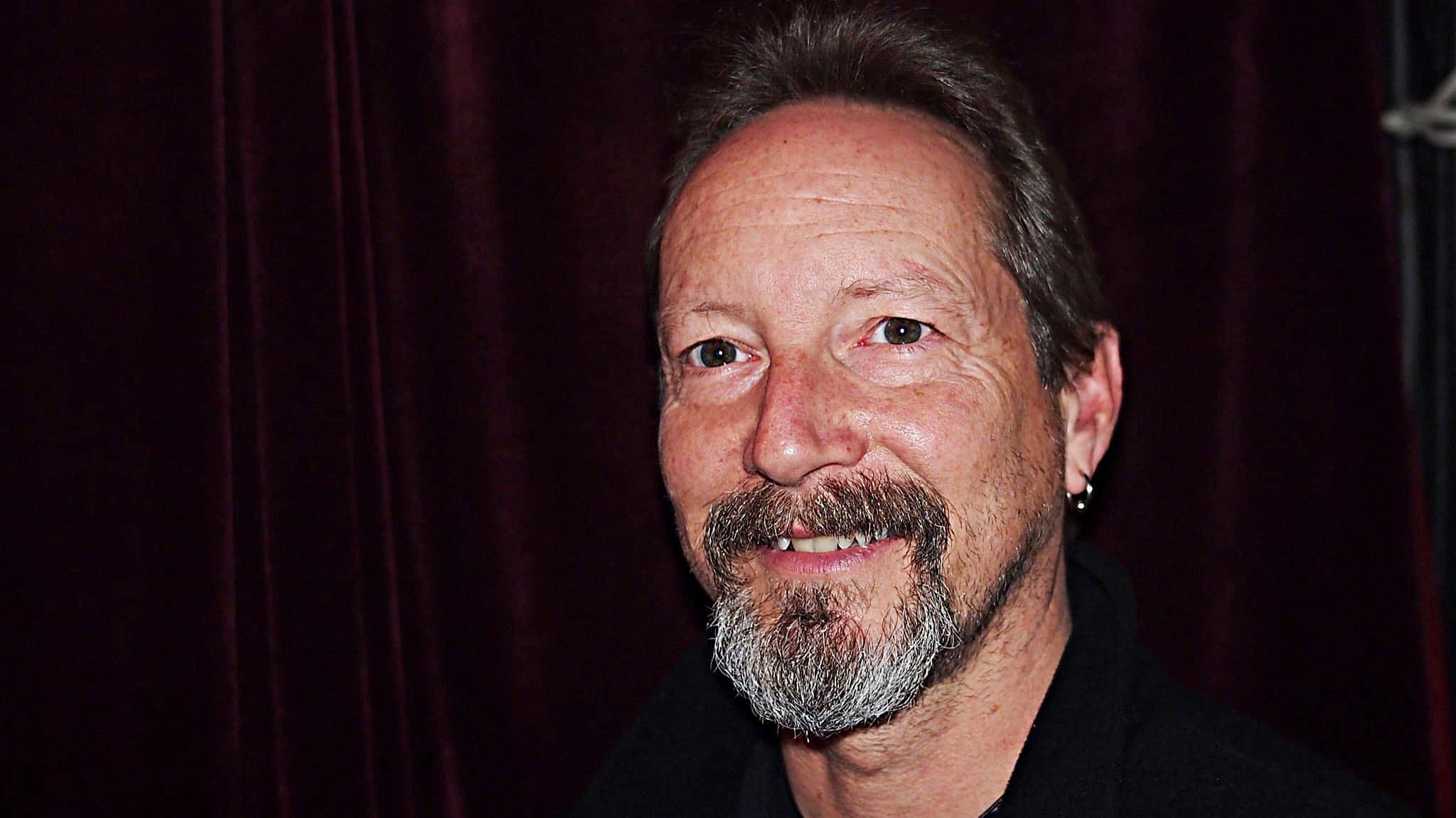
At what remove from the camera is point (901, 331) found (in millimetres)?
1277

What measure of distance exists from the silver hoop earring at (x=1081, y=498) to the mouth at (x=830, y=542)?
31 cm

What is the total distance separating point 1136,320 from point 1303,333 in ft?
0.74

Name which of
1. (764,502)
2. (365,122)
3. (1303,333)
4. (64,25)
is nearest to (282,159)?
(365,122)

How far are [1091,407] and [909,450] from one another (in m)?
0.35

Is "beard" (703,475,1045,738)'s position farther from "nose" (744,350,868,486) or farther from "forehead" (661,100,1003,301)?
"forehead" (661,100,1003,301)

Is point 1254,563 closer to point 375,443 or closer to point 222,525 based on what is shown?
point 375,443

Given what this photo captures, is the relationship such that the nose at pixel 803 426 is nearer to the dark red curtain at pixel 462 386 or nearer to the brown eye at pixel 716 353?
the brown eye at pixel 716 353

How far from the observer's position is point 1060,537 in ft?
4.61

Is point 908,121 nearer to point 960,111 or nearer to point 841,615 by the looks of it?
point 960,111

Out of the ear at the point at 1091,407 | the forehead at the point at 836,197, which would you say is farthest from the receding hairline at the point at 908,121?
the ear at the point at 1091,407

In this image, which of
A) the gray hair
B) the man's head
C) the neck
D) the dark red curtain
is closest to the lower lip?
the man's head

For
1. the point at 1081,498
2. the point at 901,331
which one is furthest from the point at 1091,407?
the point at 901,331

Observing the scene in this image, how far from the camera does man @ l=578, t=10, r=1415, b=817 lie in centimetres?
123

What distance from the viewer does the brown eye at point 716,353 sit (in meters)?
1.36
